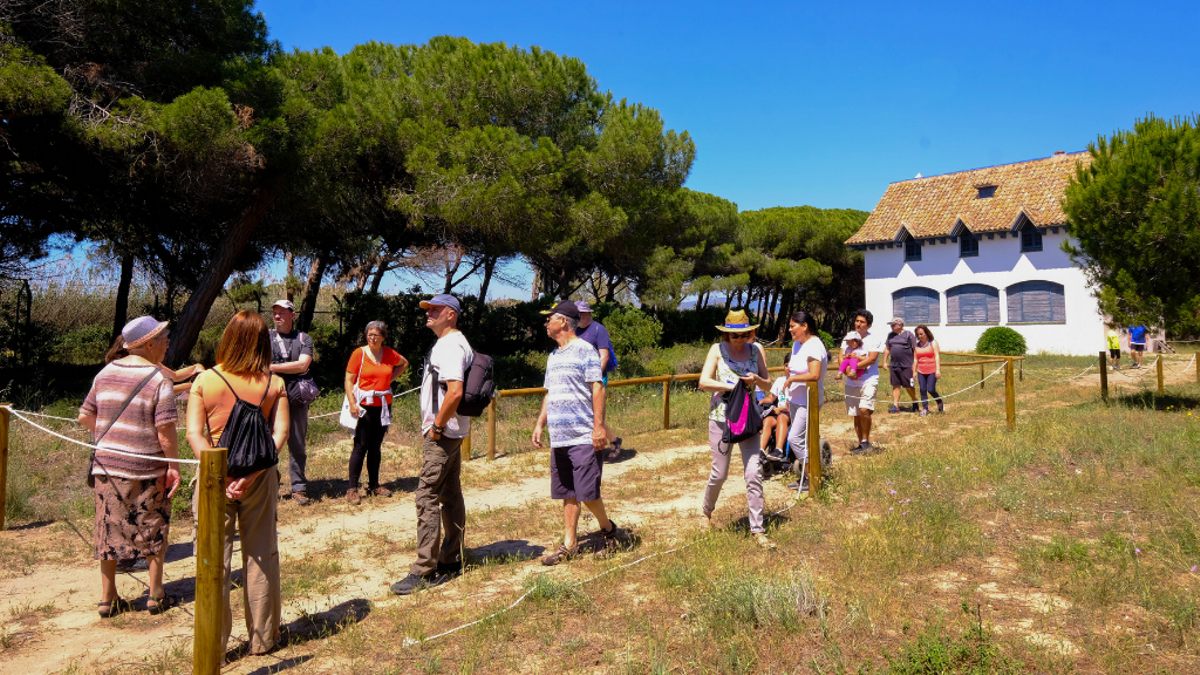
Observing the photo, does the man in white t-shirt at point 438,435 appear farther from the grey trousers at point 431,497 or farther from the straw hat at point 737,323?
the straw hat at point 737,323

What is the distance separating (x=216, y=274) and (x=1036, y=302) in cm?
2674

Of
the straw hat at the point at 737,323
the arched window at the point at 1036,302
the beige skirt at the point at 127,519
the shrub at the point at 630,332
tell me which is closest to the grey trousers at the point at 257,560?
the beige skirt at the point at 127,519

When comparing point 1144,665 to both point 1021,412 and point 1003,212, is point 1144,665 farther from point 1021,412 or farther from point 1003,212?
point 1003,212

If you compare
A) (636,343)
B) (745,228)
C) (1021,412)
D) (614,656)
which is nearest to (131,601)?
(614,656)

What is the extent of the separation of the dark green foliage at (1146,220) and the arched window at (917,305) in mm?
18559

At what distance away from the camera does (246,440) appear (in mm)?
3621

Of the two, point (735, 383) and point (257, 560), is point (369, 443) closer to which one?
point (257, 560)

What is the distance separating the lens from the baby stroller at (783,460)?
7.77 m

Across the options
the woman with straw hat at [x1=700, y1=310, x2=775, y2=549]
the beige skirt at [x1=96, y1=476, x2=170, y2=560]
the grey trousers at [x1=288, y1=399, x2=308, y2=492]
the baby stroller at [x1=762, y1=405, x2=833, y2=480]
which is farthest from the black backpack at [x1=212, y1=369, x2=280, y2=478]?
the baby stroller at [x1=762, y1=405, x2=833, y2=480]

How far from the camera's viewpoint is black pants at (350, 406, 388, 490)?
6.80m

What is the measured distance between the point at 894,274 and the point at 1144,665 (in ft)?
98.5

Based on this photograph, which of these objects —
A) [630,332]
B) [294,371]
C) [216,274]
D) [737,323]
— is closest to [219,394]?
[294,371]

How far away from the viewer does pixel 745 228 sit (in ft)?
106

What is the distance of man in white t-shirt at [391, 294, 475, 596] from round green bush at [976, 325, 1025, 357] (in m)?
26.9
